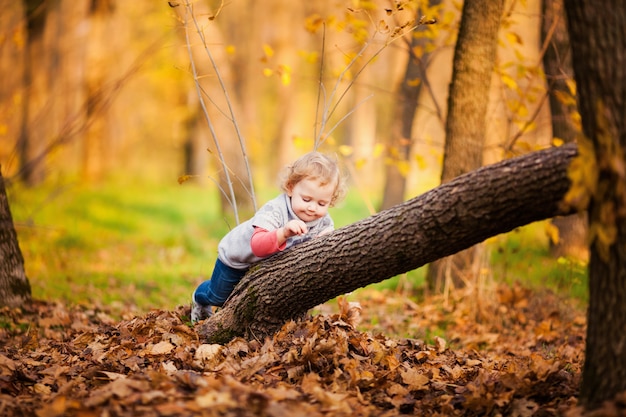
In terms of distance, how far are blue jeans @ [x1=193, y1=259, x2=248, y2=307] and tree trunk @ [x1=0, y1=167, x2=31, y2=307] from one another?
181cm

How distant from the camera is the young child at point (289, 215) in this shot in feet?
12.6

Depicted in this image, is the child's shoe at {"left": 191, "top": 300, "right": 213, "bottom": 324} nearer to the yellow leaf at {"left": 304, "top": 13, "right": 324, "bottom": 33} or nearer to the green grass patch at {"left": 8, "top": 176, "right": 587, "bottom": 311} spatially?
the green grass patch at {"left": 8, "top": 176, "right": 587, "bottom": 311}

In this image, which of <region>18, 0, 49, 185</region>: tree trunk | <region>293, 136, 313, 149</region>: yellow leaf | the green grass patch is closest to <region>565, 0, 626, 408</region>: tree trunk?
the green grass patch

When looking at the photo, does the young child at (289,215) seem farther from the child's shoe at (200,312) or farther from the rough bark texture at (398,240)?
the child's shoe at (200,312)

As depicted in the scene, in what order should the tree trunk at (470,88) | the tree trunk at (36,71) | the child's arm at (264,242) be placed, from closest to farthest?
the child's arm at (264,242)
the tree trunk at (470,88)
the tree trunk at (36,71)

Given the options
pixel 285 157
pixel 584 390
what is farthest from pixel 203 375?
pixel 285 157

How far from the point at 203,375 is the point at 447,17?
15.1 ft

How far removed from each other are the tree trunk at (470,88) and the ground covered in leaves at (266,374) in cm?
200

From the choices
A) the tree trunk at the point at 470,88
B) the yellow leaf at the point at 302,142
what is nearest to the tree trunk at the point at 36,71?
the yellow leaf at the point at 302,142

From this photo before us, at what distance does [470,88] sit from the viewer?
5887 millimetres

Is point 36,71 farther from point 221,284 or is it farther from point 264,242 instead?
point 264,242

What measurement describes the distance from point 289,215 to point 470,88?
109 inches

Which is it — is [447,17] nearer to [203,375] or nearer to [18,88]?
[203,375]

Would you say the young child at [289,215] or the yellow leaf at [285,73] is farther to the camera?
the yellow leaf at [285,73]
